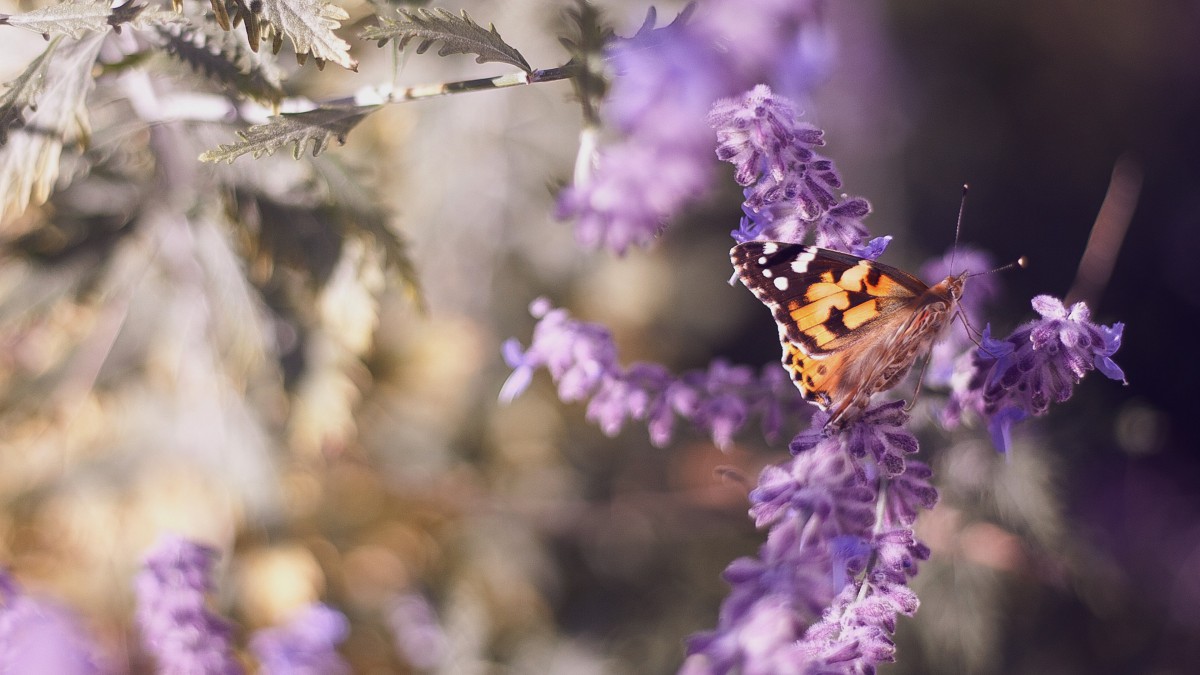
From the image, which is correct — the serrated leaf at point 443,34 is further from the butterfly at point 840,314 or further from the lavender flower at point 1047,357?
the lavender flower at point 1047,357

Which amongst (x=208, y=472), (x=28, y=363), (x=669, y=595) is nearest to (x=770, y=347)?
(x=669, y=595)

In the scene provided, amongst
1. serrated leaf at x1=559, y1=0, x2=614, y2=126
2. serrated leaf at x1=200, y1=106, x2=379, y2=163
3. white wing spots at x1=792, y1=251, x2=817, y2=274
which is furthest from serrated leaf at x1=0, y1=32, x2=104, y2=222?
white wing spots at x1=792, y1=251, x2=817, y2=274

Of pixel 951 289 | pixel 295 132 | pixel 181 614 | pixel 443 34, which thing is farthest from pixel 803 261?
pixel 181 614

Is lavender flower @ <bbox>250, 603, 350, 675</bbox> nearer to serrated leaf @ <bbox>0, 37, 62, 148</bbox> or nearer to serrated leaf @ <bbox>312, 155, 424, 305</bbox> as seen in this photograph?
serrated leaf @ <bbox>312, 155, 424, 305</bbox>

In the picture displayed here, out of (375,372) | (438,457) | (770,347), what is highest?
(770,347)

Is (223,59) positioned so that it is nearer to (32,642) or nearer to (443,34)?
(443,34)

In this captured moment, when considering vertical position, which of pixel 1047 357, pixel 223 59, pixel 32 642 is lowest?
pixel 32 642

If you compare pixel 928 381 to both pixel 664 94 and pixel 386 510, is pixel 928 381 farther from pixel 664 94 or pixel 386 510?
pixel 386 510
